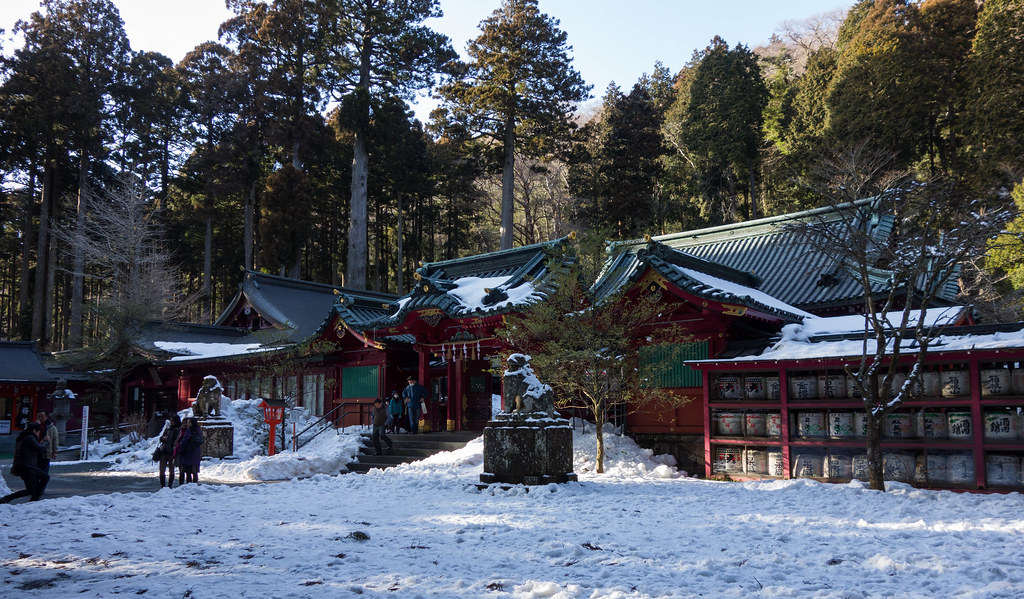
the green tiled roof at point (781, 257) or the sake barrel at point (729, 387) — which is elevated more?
the green tiled roof at point (781, 257)

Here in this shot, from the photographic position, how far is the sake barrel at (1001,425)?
10492mm

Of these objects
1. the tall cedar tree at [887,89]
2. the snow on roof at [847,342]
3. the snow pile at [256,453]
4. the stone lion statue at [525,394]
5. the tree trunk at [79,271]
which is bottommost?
the snow pile at [256,453]

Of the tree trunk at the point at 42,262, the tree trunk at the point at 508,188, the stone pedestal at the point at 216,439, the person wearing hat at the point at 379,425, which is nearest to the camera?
the person wearing hat at the point at 379,425

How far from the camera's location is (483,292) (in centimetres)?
1875

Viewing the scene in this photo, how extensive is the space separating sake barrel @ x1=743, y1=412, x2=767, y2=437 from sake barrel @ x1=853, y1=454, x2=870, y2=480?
5.38ft

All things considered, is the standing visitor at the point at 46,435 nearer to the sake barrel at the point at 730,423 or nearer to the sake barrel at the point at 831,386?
the sake barrel at the point at 730,423

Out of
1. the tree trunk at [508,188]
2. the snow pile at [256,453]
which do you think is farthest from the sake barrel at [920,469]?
the tree trunk at [508,188]

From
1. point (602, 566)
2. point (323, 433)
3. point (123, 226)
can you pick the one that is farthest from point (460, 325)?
point (123, 226)

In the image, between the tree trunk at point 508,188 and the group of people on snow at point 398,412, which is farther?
the tree trunk at point 508,188

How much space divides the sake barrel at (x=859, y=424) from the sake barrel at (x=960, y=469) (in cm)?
132

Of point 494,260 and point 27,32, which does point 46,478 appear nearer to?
point 494,260

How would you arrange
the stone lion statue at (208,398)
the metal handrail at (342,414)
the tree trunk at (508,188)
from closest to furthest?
the stone lion statue at (208,398)
the metal handrail at (342,414)
the tree trunk at (508,188)

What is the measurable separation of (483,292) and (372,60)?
2173 centimetres

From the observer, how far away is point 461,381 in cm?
1875
